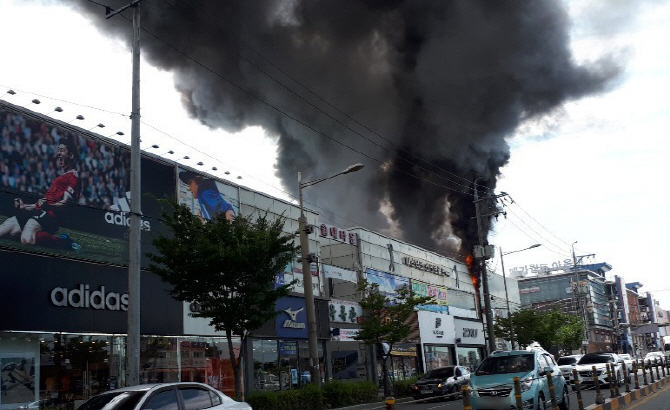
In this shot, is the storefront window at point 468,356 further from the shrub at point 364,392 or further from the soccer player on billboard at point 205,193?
the soccer player on billboard at point 205,193

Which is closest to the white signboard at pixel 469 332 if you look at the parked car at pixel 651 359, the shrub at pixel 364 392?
the parked car at pixel 651 359

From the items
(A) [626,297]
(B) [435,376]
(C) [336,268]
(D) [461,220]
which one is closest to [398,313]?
(B) [435,376]

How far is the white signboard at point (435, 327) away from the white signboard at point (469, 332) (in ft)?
5.56

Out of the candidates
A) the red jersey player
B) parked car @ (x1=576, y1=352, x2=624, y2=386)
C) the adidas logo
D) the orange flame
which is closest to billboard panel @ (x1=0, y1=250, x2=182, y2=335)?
the red jersey player

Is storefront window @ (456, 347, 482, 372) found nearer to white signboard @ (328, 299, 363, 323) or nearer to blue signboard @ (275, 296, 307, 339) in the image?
white signboard @ (328, 299, 363, 323)

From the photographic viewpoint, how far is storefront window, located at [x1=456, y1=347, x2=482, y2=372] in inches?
2148

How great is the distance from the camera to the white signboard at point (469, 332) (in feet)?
180

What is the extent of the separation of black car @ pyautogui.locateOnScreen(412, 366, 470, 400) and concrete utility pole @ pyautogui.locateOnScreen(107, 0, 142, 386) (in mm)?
18807

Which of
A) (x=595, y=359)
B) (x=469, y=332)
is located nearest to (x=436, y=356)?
(x=469, y=332)

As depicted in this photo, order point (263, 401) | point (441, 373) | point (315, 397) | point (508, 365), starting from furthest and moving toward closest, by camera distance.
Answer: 1. point (441, 373)
2. point (315, 397)
3. point (263, 401)
4. point (508, 365)

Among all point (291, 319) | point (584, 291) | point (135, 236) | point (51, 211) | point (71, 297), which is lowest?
point (291, 319)

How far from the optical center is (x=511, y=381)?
14242 millimetres

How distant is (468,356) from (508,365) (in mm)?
43020

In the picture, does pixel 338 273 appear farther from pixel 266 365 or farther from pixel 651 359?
pixel 651 359
